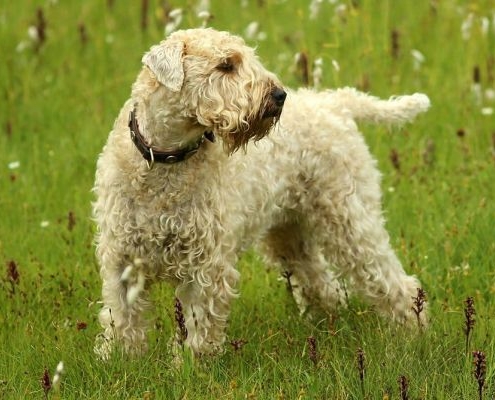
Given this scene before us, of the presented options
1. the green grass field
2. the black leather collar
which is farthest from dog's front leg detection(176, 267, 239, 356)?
the black leather collar

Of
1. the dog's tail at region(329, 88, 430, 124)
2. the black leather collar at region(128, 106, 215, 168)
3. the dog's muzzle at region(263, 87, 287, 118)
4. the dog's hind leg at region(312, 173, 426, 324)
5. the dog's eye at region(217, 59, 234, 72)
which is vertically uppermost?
the dog's eye at region(217, 59, 234, 72)

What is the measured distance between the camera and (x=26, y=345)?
525 centimetres

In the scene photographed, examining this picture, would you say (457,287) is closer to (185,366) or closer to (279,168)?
(279,168)

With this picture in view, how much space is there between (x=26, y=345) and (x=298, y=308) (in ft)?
5.44

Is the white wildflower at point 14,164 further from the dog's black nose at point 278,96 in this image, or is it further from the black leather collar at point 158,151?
the dog's black nose at point 278,96

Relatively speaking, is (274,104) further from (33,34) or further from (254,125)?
(33,34)

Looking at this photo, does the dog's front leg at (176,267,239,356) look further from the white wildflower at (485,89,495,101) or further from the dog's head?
the white wildflower at (485,89,495,101)

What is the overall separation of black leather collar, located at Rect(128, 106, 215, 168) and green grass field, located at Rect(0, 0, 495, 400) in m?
0.86

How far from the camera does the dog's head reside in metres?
4.86

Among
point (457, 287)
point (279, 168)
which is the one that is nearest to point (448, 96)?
point (457, 287)

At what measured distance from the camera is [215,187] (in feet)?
16.9

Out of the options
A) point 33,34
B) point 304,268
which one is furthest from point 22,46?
point 304,268

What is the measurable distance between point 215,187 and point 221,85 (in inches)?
20.3

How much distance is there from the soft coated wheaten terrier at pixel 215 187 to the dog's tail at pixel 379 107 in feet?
0.46
